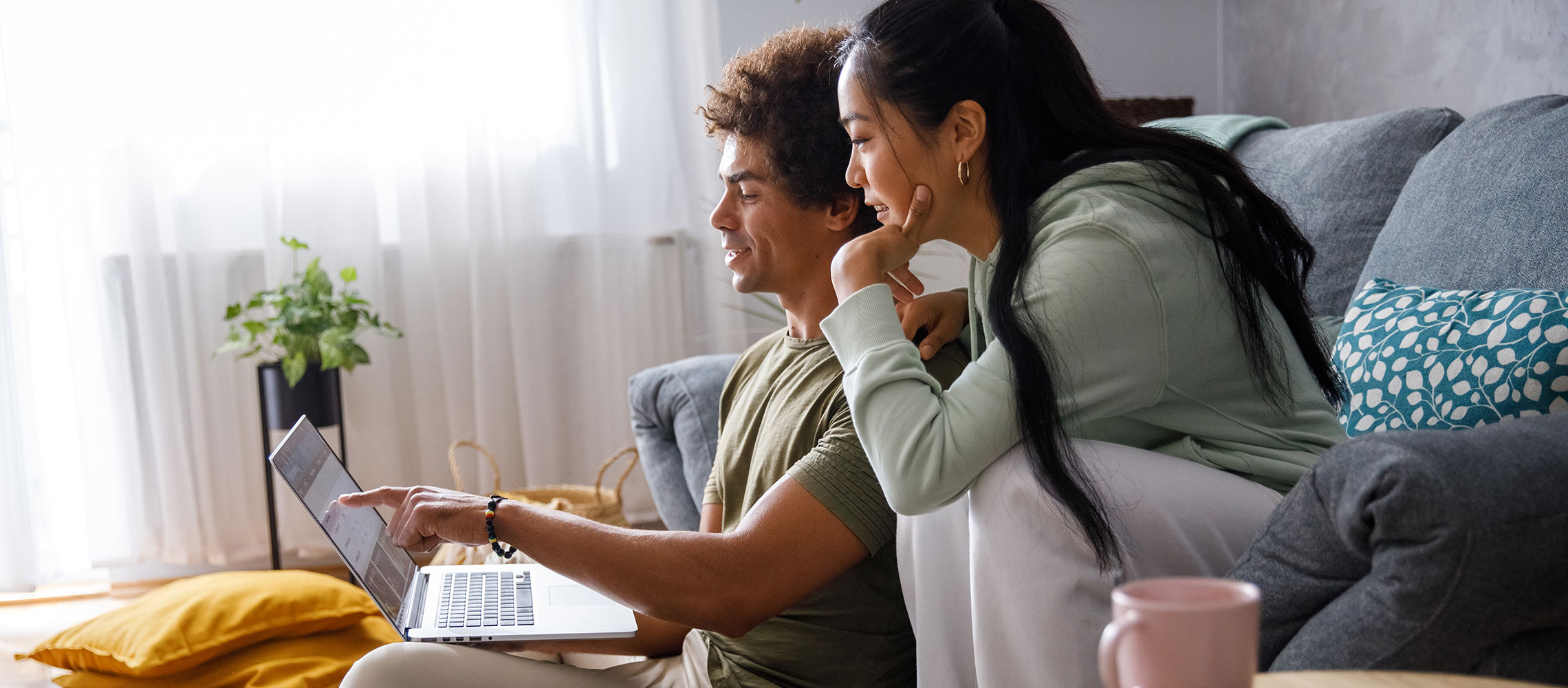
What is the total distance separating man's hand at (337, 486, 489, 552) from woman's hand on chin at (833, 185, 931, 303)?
1.43 feet

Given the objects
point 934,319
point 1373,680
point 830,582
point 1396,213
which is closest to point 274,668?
point 830,582

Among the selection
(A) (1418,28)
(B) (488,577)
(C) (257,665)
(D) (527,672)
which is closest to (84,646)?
(C) (257,665)

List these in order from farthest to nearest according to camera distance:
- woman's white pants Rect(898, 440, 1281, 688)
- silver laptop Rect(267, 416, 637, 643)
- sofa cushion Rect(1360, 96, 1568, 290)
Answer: sofa cushion Rect(1360, 96, 1568, 290) → silver laptop Rect(267, 416, 637, 643) → woman's white pants Rect(898, 440, 1281, 688)

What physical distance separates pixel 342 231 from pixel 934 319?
2.24 meters

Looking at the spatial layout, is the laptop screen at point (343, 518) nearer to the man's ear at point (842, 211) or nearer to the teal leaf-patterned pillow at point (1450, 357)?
the man's ear at point (842, 211)

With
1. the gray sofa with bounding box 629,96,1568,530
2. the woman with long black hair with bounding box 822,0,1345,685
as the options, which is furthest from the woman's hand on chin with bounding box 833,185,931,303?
the gray sofa with bounding box 629,96,1568,530

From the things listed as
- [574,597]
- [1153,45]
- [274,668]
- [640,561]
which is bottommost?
[274,668]

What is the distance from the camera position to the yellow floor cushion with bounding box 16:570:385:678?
1855 millimetres

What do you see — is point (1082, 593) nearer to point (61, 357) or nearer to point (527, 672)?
point (527, 672)

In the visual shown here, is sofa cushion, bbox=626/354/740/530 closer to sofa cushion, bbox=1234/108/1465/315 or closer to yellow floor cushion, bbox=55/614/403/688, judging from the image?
yellow floor cushion, bbox=55/614/403/688

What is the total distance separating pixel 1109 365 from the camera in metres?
0.88

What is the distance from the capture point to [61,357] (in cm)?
293

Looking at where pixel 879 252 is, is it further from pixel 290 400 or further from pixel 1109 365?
pixel 290 400

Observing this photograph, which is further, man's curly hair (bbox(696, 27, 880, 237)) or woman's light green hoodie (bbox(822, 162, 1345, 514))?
man's curly hair (bbox(696, 27, 880, 237))
